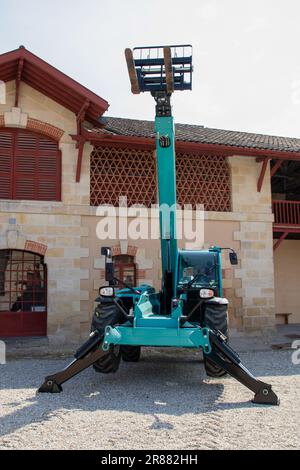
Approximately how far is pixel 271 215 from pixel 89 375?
770 cm

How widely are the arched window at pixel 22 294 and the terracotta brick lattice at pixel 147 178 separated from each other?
91.3 inches

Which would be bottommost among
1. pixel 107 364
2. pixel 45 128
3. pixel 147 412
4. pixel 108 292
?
pixel 147 412

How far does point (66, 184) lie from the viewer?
1142 centimetres

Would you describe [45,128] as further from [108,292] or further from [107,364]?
[107,364]

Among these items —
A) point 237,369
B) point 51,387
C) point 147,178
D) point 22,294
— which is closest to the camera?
point 237,369

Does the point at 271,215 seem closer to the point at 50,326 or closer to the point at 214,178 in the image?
the point at 214,178

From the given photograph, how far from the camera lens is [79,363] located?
599 centimetres

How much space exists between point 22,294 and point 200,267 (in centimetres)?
511

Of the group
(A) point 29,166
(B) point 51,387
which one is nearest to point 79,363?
(B) point 51,387

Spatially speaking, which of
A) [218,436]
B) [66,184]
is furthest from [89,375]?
[66,184]

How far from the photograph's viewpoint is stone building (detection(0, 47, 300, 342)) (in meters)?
11.1


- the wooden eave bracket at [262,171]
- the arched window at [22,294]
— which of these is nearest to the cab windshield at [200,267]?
the arched window at [22,294]

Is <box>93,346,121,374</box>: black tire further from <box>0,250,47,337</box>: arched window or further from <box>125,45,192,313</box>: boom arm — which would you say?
<box>0,250,47,337</box>: arched window

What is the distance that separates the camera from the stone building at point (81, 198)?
11.1 metres
